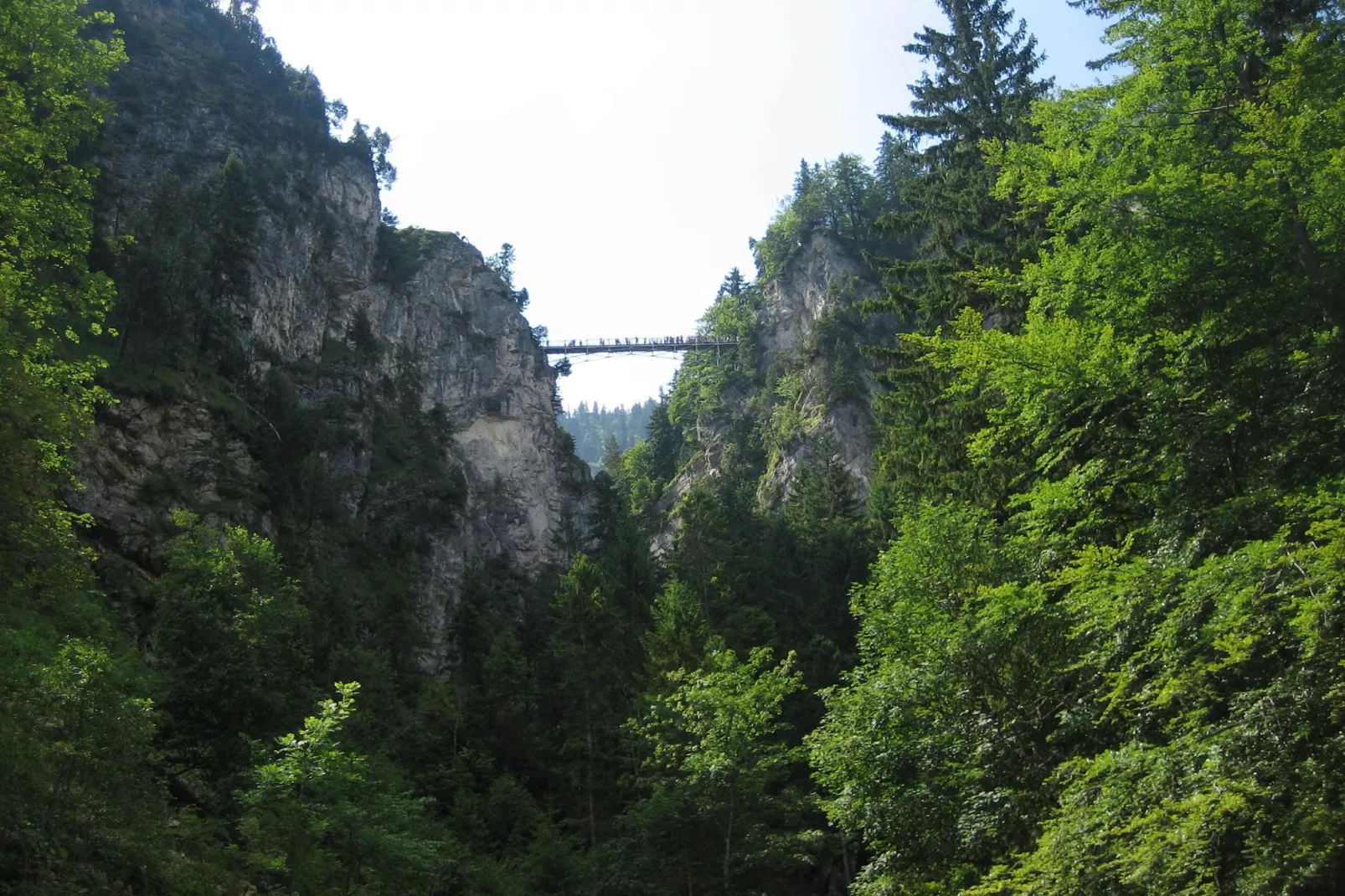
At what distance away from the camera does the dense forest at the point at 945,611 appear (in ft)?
28.6

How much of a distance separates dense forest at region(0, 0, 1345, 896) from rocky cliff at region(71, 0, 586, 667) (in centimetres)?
120

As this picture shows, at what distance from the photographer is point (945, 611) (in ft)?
53.9

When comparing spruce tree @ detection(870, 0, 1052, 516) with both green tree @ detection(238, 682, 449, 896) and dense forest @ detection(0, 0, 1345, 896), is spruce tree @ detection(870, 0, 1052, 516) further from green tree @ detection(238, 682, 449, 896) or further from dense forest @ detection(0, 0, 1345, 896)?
green tree @ detection(238, 682, 449, 896)

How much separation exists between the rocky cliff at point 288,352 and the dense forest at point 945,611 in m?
1.20

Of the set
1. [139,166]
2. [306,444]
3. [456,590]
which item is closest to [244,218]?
[139,166]

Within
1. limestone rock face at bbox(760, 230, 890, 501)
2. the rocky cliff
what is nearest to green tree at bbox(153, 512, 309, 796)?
the rocky cliff

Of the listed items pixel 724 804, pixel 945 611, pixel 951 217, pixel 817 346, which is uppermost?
pixel 817 346

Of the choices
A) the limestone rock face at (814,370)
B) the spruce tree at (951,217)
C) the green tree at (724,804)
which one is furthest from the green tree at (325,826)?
the limestone rock face at (814,370)

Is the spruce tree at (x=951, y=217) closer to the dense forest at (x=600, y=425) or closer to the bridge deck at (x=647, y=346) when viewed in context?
the bridge deck at (x=647, y=346)

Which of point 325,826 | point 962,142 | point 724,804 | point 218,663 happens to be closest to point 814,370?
point 962,142

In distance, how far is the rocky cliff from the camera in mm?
31844

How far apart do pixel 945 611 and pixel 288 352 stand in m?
37.6

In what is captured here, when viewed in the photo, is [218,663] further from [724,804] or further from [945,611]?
[945,611]

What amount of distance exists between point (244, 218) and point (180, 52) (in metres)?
19.0
